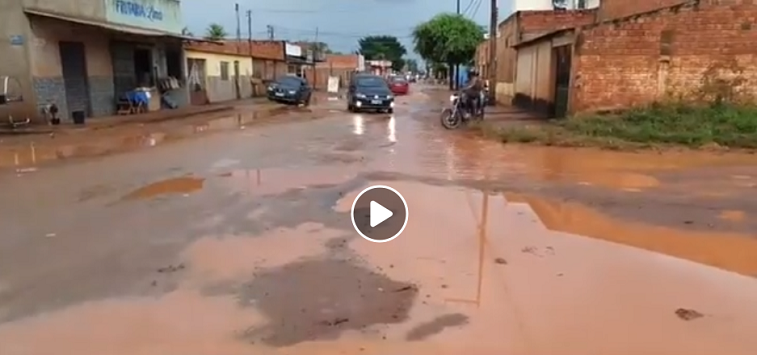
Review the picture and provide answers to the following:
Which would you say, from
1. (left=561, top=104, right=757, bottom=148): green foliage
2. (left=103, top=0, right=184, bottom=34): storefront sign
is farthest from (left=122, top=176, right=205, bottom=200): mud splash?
(left=103, top=0, right=184, bottom=34): storefront sign

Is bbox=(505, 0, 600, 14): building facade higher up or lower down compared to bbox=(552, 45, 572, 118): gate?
higher up

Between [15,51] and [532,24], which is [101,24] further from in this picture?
[532,24]

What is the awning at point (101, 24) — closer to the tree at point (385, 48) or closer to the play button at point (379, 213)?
the play button at point (379, 213)

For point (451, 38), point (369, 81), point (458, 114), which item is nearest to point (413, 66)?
point (451, 38)

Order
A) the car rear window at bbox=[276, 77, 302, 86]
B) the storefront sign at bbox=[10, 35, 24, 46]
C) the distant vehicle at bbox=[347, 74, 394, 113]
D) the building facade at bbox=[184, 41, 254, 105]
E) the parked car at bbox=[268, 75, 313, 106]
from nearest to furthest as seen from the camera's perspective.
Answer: the storefront sign at bbox=[10, 35, 24, 46], the distant vehicle at bbox=[347, 74, 394, 113], the building facade at bbox=[184, 41, 254, 105], the parked car at bbox=[268, 75, 313, 106], the car rear window at bbox=[276, 77, 302, 86]

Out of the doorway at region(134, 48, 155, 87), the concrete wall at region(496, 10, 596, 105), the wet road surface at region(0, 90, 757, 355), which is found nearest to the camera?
the wet road surface at region(0, 90, 757, 355)

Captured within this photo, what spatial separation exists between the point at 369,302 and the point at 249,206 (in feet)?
12.2

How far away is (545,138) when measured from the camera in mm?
15461

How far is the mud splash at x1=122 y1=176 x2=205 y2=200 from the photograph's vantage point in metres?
9.03

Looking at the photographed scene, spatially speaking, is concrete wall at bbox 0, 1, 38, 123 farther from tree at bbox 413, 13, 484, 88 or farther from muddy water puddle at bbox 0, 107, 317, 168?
tree at bbox 413, 13, 484, 88

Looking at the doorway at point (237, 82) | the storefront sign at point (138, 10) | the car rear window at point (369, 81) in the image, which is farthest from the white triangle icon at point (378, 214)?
the doorway at point (237, 82)

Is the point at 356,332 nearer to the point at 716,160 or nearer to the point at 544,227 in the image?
the point at 544,227

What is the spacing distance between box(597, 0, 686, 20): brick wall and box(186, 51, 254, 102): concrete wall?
1988cm

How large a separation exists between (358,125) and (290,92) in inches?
516
